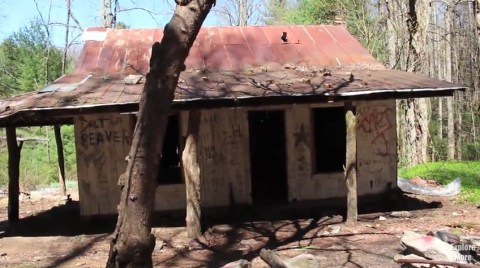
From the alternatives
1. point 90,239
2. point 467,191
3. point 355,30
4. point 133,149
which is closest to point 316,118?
point 467,191

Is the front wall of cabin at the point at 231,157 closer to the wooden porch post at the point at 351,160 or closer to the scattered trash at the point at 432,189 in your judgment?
the wooden porch post at the point at 351,160

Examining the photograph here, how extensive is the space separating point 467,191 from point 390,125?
291cm

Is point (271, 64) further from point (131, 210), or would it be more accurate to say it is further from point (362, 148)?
point (131, 210)

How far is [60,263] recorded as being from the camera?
7.54 m

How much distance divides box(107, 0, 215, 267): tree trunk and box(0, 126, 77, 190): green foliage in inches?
721

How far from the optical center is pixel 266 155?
1259 centimetres

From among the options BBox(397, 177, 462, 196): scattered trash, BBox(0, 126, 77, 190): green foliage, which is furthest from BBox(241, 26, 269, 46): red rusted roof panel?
BBox(0, 126, 77, 190): green foliage

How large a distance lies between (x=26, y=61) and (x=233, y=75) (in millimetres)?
25447

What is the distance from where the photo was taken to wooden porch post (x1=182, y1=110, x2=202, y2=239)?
335 inches

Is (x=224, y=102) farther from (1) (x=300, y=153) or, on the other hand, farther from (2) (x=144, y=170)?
(2) (x=144, y=170)

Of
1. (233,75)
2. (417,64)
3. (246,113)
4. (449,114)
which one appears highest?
(417,64)

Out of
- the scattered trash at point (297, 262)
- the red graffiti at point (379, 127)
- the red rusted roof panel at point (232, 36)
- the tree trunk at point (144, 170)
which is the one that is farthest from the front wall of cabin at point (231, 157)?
the tree trunk at point (144, 170)

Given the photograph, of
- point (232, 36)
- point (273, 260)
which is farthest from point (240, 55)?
point (273, 260)

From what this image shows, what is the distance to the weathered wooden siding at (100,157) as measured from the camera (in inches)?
391
